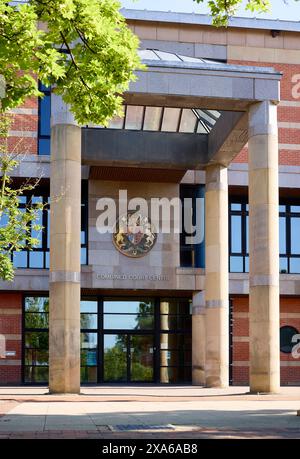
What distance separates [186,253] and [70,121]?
37.5ft

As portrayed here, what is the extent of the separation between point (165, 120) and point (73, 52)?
18623 millimetres

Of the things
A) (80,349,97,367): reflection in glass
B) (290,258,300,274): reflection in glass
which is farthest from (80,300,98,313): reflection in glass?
(290,258,300,274): reflection in glass

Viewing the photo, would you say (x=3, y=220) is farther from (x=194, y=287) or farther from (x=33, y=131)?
(x=194, y=287)

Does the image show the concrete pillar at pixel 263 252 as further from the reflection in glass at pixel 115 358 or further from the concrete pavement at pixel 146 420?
the reflection in glass at pixel 115 358

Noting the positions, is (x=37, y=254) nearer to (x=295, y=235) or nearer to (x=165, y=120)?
(x=165, y=120)

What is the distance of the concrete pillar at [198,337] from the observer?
34.2m

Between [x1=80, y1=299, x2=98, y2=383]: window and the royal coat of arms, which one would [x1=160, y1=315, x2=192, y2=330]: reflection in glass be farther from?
the royal coat of arms

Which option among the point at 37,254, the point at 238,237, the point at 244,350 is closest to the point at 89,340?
the point at 37,254

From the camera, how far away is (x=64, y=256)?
81.2 feet

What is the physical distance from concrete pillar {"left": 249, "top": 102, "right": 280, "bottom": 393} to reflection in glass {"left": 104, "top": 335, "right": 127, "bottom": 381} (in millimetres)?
10614

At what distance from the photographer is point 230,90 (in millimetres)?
25734

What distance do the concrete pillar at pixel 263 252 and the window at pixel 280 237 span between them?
10152 millimetres
